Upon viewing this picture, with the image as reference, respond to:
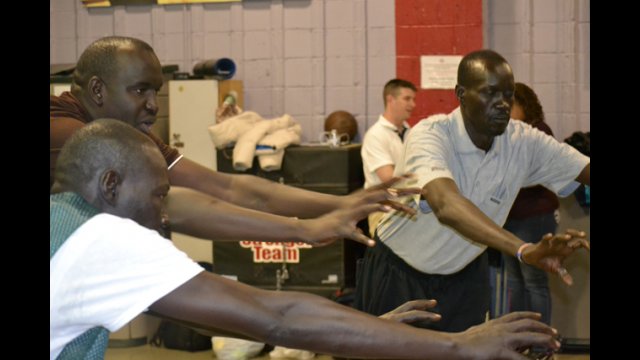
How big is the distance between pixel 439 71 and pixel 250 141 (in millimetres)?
1732

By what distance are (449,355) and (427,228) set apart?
220 centimetres

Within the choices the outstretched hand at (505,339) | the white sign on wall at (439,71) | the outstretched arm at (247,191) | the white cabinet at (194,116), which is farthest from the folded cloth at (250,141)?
the outstretched hand at (505,339)

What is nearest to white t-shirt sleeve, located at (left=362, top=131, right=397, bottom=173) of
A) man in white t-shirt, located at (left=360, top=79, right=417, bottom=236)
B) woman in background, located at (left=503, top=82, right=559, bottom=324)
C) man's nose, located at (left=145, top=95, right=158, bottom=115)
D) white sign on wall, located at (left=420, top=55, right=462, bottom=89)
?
man in white t-shirt, located at (left=360, top=79, right=417, bottom=236)

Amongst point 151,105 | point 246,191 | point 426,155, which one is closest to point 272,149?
point 426,155

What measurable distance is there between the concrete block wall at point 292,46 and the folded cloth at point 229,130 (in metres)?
0.79

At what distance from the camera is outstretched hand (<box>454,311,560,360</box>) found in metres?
2.07

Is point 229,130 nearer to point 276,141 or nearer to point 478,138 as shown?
point 276,141

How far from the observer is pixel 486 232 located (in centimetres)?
344

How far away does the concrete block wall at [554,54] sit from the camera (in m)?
7.76

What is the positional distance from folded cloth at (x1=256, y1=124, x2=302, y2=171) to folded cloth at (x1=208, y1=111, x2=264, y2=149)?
0.67 feet

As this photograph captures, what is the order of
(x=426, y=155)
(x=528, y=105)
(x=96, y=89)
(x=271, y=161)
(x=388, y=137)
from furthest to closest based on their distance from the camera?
(x=271, y=161) < (x=388, y=137) < (x=528, y=105) < (x=426, y=155) < (x=96, y=89)

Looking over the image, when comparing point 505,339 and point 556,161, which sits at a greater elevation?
point 556,161

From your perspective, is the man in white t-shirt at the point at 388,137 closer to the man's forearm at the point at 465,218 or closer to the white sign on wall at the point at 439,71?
the white sign on wall at the point at 439,71
